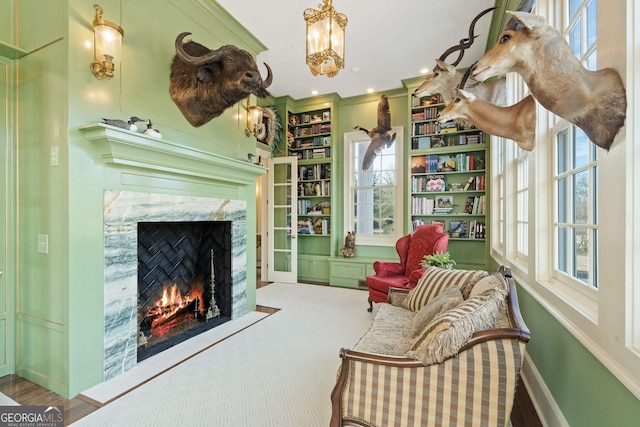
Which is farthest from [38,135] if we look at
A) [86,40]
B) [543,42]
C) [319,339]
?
[543,42]

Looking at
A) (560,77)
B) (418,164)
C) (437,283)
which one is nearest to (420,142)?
(418,164)

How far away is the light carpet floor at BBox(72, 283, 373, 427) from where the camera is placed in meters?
1.79

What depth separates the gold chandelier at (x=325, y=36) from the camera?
6.77 feet

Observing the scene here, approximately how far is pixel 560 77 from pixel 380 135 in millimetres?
3901

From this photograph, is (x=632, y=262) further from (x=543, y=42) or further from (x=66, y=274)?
(x=66, y=274)

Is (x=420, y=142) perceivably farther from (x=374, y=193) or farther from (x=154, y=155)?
(x=154, y=155)

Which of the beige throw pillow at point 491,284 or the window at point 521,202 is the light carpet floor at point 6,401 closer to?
the beige throw pillow at point 491,284

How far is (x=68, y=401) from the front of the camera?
6.34ft

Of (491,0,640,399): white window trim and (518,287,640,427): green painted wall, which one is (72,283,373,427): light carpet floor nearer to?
(518,287,640,427): green painted wall

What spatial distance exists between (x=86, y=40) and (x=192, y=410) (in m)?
2.64

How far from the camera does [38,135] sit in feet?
6.97

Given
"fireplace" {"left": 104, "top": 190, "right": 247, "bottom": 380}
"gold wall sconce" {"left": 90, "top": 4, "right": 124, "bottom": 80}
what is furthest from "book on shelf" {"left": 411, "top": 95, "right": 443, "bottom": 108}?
"gold wall sconce" {"left": 90, "top": 4, "right": 124, "bottom": 80}

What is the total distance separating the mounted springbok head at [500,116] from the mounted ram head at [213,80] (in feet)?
5.65

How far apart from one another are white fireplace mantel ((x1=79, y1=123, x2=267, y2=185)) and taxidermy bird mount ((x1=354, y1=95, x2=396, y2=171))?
8.74ft
